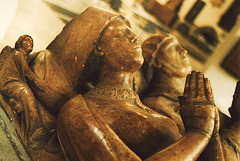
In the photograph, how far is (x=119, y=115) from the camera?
148 centimetres

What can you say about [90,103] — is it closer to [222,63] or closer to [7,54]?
[7,54]

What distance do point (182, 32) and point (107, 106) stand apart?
4.25 metres

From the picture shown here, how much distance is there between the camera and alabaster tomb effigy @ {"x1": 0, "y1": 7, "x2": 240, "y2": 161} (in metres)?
1.27

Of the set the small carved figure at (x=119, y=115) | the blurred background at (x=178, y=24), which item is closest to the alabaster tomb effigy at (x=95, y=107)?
the small carved figure at (x=119, y=115)

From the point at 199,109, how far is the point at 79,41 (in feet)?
3.34

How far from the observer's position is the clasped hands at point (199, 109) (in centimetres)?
135

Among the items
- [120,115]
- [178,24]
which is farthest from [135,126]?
[178,24]

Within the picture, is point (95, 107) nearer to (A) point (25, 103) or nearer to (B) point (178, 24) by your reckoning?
(A) point (25, 103)

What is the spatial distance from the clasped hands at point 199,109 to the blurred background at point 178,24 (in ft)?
5.58

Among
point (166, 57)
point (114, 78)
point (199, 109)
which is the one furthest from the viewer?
point (166, 57)

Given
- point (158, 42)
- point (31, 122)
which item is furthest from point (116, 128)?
point (158, 42)

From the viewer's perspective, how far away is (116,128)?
1.45 meters

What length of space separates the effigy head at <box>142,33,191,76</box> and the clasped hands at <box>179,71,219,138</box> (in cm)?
100

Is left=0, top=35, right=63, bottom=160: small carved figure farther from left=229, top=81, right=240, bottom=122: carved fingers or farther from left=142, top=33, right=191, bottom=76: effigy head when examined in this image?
left=229, top=81, right=240, bottom=122: carved fingers
